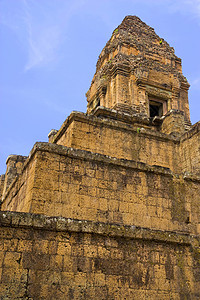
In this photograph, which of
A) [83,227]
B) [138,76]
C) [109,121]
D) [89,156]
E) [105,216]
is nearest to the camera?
[83,227]

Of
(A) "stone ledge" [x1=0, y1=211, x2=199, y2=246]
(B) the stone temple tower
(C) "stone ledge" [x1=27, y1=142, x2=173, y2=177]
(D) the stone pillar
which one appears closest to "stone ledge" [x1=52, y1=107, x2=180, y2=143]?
(D) the stone pillar

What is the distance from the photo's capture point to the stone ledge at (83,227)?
5.46 meters

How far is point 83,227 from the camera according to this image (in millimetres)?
5879

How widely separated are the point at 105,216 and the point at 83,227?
1.86 meters

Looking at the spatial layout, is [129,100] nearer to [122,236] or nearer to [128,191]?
[128,191]

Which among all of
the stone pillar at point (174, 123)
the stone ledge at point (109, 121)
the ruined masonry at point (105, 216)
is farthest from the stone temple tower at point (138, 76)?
the ruined masonry at point (105, 216)

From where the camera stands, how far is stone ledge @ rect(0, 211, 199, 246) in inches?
215

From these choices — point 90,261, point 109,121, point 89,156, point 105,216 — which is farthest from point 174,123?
point 90,261

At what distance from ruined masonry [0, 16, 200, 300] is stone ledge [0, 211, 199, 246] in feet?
0.05

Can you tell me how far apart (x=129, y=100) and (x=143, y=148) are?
254 inches

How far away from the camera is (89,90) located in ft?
67.7

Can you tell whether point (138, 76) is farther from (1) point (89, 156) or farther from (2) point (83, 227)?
(2) point (83, 227)

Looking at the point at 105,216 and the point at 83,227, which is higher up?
the point at 105,216

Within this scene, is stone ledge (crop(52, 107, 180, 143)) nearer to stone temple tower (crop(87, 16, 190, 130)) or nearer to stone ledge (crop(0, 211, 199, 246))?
stone temple tower (crop(87, 16, 190, 130))
